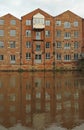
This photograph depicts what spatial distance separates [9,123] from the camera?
11328 millimetres

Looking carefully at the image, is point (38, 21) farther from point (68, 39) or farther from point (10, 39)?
point (68, 39)

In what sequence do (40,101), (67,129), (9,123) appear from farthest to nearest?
(40,101) → (9,123) → (67,129)

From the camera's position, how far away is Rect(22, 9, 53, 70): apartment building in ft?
206

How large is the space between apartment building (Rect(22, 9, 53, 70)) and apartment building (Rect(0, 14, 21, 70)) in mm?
1366

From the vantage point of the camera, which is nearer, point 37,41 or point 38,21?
point 38,21

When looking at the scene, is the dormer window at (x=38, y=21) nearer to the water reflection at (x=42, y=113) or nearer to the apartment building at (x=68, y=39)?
the apartment building at (x=68, y=39)

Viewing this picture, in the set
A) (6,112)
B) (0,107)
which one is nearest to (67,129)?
(6,112)

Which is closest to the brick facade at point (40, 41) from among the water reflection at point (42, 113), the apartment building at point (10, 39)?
the apartment building at point (10, 39)

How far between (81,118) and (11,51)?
51633 millimetres

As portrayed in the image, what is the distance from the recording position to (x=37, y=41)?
209 feet

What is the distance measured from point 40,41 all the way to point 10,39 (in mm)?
6856

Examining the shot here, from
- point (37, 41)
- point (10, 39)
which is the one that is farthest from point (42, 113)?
point (10, 39)

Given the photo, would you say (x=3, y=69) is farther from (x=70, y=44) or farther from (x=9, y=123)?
(x=9, y=123)

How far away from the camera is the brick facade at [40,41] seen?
62.7m
